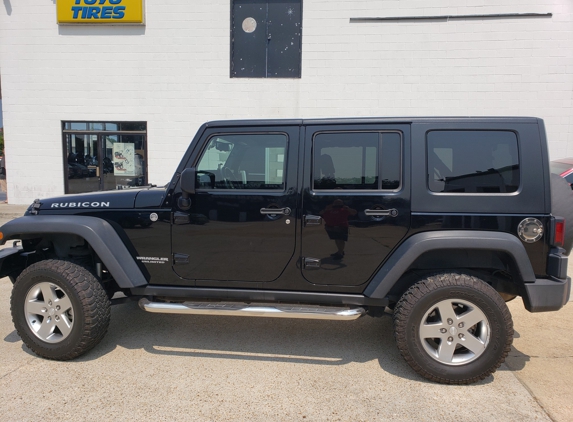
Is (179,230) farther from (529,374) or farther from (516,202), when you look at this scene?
(529,374)

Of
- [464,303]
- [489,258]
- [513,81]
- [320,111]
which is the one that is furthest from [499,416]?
[513,81]

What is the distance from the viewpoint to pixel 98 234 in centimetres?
307

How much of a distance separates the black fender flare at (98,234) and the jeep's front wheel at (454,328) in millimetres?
2110

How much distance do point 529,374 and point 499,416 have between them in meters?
0.75

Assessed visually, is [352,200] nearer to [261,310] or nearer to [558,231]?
[261,310]

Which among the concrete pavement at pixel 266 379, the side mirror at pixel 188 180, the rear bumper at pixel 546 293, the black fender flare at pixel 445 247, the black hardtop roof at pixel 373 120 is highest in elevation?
the black hardtop roof at pixel 373 120

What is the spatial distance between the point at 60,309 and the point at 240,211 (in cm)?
168

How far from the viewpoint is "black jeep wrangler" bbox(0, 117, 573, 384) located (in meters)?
2.79

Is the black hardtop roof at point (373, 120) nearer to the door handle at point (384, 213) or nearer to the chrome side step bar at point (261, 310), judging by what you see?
the door handle at point (384, 213)

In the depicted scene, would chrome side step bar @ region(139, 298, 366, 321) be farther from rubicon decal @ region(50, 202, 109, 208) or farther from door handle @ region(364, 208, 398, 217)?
rubicon decal @ region(50, 202, 109, 208)

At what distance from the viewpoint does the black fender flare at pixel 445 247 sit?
2705 millimetres

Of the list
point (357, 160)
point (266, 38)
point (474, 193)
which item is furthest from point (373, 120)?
point (266, 38)

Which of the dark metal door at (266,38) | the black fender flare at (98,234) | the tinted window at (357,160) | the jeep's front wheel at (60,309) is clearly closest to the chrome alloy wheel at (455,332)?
the tinted window at (357,160)

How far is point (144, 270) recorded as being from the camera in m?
3.21
